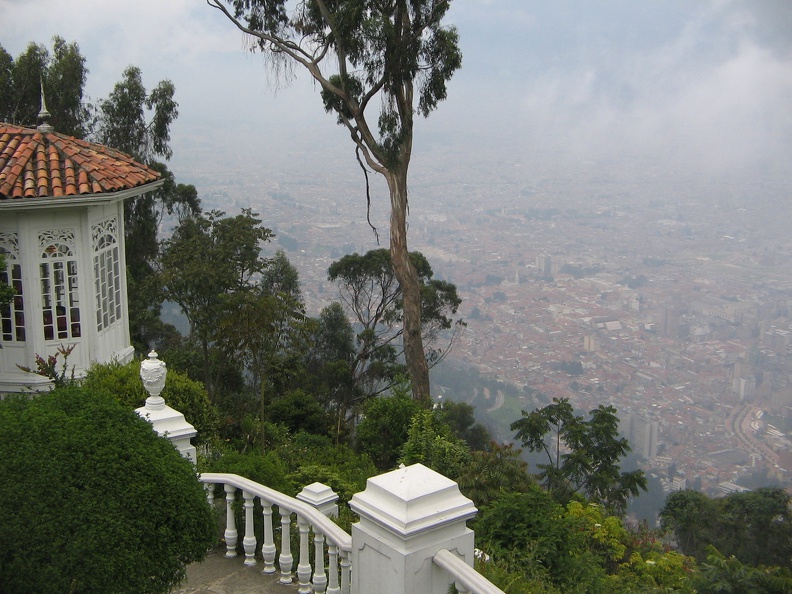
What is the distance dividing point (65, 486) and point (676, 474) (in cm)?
3180

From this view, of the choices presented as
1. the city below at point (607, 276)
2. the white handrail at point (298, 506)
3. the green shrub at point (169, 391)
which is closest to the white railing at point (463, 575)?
the white handrail at point (298, 506)

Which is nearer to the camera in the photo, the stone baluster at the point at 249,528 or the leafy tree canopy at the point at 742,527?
the stone baluster at the point at 249,528

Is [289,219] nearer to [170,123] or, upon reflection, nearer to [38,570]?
[170,123]

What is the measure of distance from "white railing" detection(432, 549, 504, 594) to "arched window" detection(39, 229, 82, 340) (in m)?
7.65

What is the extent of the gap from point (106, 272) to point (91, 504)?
732cm

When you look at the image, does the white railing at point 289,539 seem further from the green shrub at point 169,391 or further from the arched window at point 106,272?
the arched window at point 106,272

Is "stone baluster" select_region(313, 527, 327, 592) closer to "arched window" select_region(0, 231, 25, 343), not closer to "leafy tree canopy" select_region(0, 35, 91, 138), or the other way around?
Result: "arched window" select_region(0, 231, 25, 343)

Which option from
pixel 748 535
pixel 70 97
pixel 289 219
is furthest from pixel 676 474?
pixel 289 219

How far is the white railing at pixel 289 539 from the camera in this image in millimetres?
3980

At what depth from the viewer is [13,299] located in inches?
366

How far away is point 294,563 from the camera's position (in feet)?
15.9

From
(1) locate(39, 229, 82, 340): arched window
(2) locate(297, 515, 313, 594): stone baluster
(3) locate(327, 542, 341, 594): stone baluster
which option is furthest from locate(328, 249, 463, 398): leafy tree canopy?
(3) locate(327, 542, 341, 594): stone baluster

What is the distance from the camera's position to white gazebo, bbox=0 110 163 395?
9.09 m

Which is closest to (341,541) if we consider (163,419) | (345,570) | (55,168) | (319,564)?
(345,570)
